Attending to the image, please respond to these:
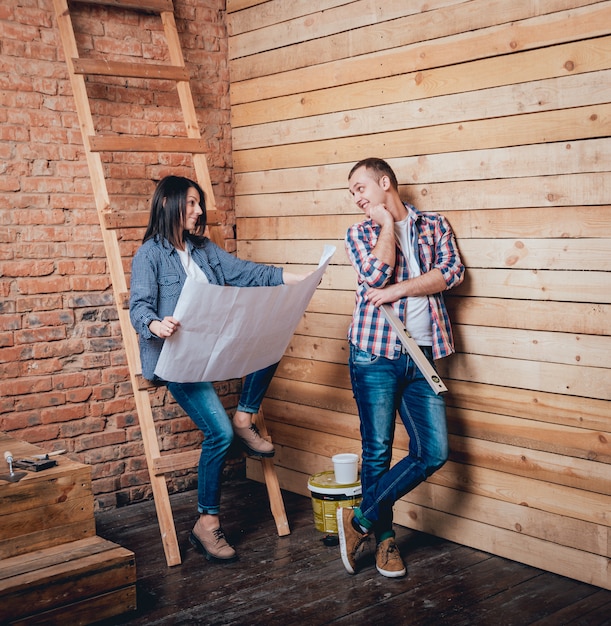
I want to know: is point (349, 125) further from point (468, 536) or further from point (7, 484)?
point (7, 484)

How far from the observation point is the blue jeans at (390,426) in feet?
10.2

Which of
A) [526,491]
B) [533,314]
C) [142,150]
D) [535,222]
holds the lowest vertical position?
[526,491]

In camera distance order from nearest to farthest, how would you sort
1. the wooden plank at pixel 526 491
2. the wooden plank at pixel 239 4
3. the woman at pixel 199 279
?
1. the wooden plank at pixel 526 491
2. the woman at pixel 199 279
3. the wooden plank at pixel 239 4

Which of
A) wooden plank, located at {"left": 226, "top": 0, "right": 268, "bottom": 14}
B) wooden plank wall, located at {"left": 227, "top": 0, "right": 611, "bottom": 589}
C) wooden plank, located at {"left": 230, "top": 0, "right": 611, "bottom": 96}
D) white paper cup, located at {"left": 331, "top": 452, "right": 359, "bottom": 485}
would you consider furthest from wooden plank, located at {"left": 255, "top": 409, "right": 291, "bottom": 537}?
wooden plank, located at {"left": 226, "top": 0, "right": 268, "bottom": 14}

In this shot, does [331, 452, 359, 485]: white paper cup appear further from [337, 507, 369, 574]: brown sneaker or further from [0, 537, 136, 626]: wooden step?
[0, 537, 136, 626]: wooden step

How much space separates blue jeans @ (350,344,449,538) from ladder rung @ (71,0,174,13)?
1.93 m

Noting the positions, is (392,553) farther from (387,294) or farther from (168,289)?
(168,289)

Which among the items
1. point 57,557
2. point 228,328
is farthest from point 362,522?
point 57,557

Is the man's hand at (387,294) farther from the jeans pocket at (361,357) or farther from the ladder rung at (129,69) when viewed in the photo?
the ladder rung at (129,69)

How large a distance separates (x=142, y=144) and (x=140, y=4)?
0.76m

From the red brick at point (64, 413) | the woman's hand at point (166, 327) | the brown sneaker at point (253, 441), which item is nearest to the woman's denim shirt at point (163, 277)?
the woman's hand at point (166, 327)

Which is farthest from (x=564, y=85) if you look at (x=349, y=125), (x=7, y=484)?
(x=7, y=484)

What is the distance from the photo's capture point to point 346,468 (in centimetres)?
356

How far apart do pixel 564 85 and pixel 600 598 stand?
182 cm
